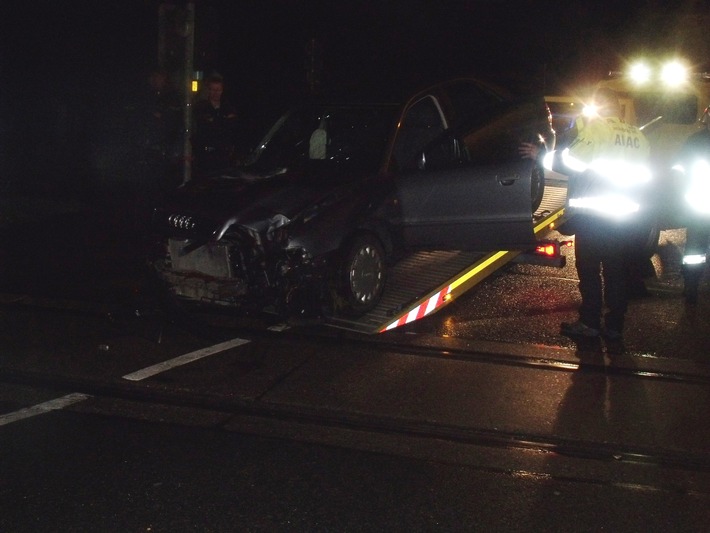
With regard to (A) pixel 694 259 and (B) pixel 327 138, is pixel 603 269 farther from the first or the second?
(B) pixel 327 138

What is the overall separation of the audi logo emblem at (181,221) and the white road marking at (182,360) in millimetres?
906

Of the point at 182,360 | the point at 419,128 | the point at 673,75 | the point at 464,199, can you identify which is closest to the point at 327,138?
the point at 419,128

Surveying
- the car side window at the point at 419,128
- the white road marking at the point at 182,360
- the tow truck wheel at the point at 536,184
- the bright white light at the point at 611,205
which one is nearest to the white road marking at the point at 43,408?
the white road marking at the point at 182,360

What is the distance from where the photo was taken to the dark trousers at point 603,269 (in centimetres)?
719

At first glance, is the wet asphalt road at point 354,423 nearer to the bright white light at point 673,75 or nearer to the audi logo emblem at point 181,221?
the audi logo emblem at point 181,221

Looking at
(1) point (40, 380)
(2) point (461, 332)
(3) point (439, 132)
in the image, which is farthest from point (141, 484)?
(3) point (439, 132)

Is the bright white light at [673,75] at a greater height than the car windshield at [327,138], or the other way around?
the bright white light at [673,75]

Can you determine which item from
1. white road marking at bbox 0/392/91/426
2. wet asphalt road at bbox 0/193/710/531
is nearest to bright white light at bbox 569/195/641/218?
wet asphalt road at bbox 0/193/710/531

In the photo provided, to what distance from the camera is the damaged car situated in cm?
688

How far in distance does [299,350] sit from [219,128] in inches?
159

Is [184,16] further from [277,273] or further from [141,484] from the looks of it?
[141,484]

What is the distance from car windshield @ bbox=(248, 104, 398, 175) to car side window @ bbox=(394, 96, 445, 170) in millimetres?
309

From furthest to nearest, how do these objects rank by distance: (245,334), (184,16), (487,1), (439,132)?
1. (487,1)
2. (184,16)
3. (439,132)
4. (245,334)

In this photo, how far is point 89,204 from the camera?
1471 centimetres
